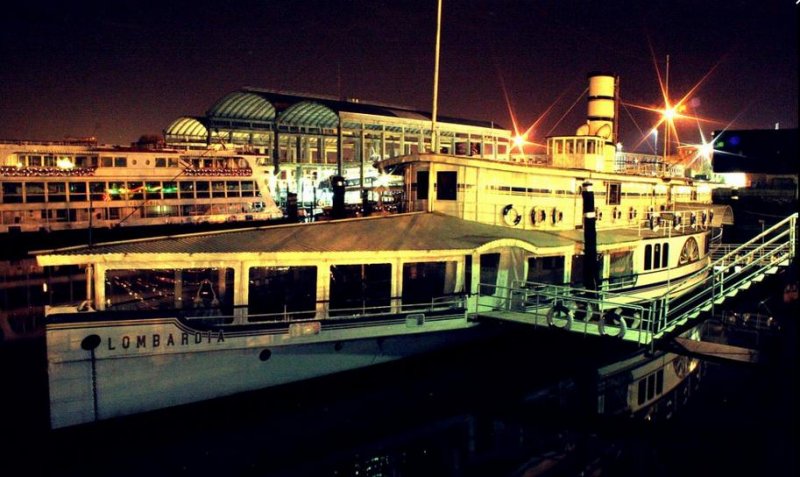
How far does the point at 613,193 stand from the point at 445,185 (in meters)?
9.91

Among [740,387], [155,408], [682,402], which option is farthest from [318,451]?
[740,387]

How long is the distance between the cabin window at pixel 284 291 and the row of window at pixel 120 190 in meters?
27.2

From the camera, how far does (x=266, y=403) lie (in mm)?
14531

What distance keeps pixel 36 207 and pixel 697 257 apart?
49.5 m

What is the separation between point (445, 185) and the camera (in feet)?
69.2

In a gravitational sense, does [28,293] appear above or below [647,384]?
above

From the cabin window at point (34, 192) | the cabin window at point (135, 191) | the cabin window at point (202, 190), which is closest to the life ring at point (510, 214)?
the cabin window at point (202, 190)

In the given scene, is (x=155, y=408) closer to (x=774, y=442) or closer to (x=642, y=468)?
(x=642, y=468)

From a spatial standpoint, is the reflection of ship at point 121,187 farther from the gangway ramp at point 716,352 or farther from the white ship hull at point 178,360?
the gangway ramp at point 716,352

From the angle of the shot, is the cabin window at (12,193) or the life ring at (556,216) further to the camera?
the cabin window at (12,193)

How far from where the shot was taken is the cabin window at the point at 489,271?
20.1 metres

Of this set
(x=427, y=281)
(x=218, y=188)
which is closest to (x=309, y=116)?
(x=218, y=188)

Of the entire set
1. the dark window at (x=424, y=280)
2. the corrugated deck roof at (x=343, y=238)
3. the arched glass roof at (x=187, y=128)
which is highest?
the arched glass roof at (x=187, y=128)

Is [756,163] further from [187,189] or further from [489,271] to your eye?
[187,189]
